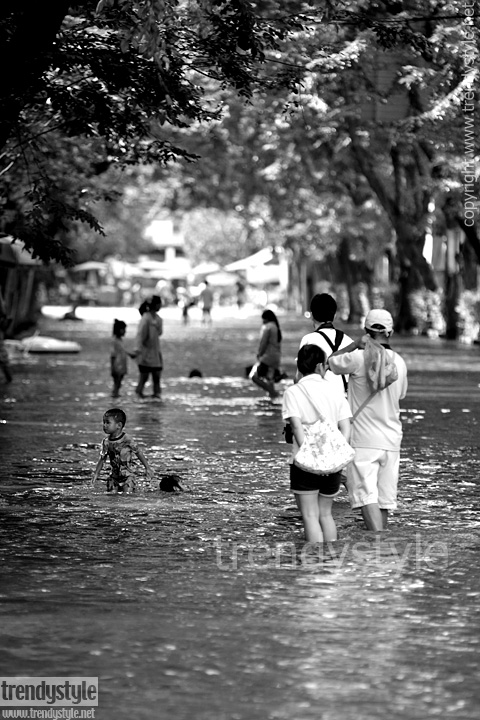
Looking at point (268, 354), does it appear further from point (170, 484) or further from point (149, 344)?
point (170, 484)

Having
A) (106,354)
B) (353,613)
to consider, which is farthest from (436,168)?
(353,613)

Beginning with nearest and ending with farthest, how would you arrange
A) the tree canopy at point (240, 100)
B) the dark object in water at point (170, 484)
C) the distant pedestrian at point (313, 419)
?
the distant pedestrian at point (313, 419), the dark object in water at point (170, 484), the tree canopy at point (240, 100)

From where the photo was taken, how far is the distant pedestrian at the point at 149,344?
2250cm

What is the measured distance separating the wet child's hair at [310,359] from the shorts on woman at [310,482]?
0.63 m

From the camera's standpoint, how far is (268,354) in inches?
872

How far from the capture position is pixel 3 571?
9023 millimetres

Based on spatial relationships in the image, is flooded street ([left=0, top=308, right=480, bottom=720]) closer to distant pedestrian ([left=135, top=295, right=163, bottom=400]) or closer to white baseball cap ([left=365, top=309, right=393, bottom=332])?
white baseball cap ([left=365, top=309, right=393, bottom=332])

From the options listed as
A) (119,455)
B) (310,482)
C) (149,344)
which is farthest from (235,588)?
(149,344)

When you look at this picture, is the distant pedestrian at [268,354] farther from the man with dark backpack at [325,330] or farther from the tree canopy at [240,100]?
the man with dark backpack at [325,330]

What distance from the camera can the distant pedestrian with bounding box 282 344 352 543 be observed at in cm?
955

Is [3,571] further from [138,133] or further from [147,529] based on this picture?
[138,133]

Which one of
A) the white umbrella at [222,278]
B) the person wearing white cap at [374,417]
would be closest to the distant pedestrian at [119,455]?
the person wearing white cap at [374,417]

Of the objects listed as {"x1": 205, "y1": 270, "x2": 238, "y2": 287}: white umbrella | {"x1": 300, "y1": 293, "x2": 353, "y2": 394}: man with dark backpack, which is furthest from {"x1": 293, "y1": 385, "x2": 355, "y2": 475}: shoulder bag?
{"x1": 205, "y1": 270, "x2": 238, "y2": 287}: white umbrella

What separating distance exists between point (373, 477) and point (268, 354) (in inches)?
477
